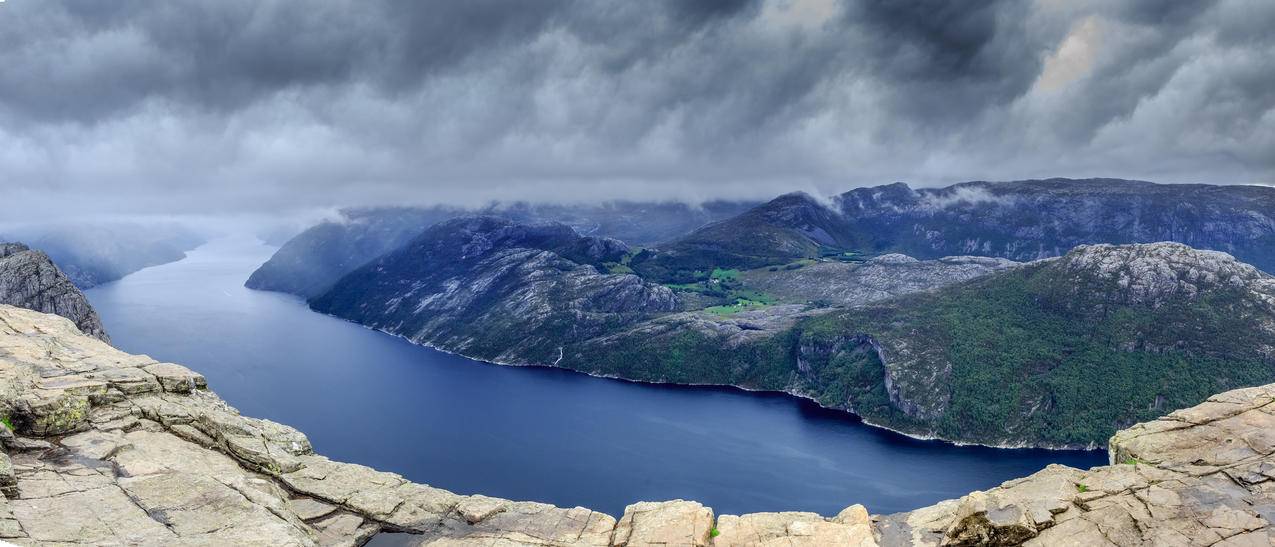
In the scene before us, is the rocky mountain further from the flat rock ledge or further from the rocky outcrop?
the rocky outcrop

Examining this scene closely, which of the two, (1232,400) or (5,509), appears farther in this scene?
(1232,400)

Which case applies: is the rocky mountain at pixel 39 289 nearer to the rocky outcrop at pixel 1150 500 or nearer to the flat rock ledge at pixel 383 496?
the flat rock ledge at pixel 383 496

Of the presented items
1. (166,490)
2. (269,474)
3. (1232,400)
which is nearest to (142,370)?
(269,474)

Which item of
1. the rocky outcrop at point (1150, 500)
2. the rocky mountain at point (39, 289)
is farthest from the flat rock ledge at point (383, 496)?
the rocky mountain at point (39, 289)

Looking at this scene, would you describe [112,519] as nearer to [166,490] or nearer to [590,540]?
[166,490]

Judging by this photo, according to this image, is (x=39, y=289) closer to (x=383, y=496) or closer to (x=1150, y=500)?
(x=383, y=496)
